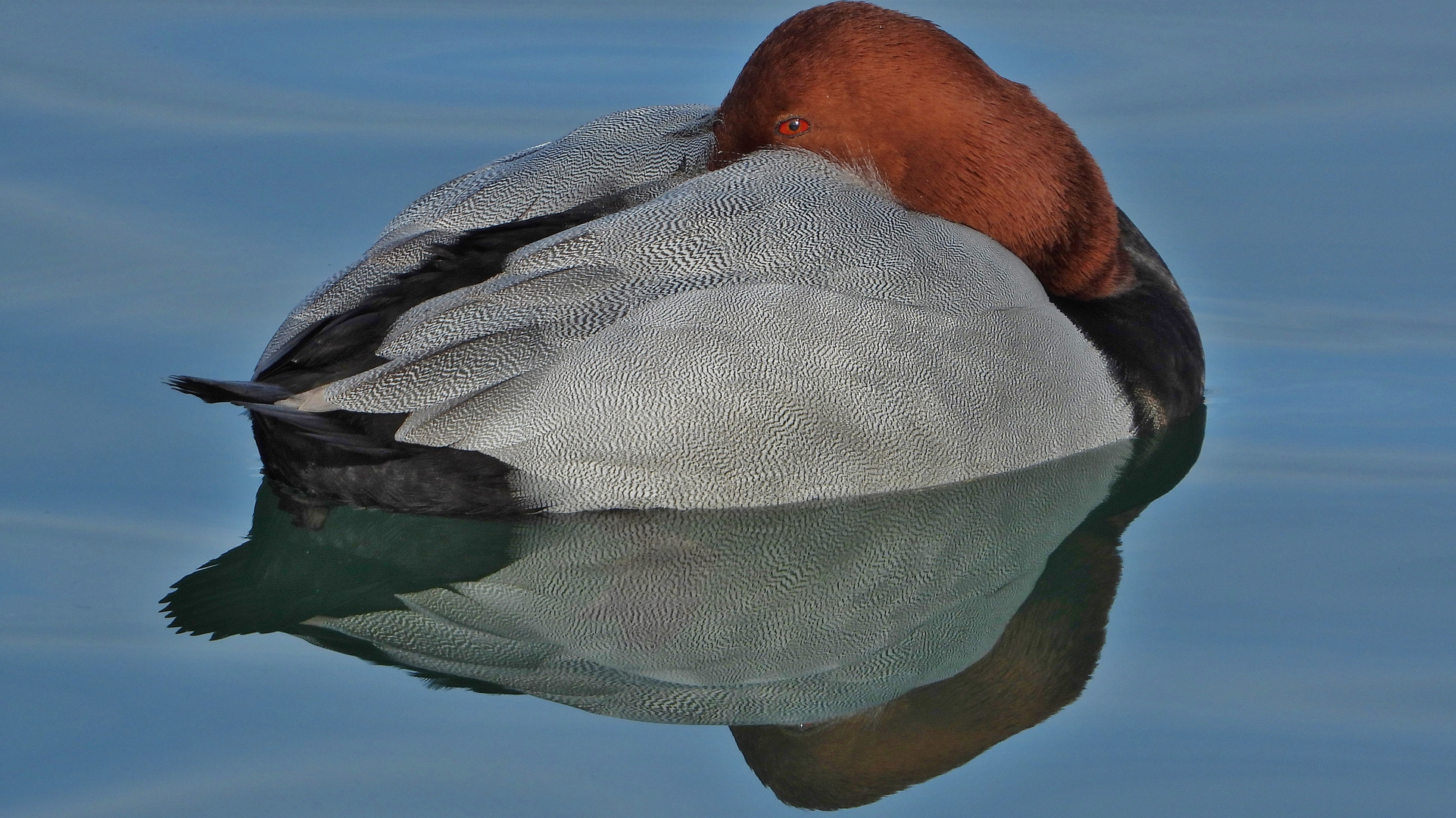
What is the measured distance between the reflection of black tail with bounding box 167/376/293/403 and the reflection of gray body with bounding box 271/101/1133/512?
0.23 feet

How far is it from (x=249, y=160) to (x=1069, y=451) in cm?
384

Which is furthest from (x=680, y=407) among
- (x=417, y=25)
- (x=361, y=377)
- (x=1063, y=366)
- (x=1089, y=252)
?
(x=417, y=25)

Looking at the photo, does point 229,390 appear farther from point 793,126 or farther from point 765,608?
point 793,126

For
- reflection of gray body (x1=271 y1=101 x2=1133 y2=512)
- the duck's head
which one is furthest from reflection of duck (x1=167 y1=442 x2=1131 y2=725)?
the duck's head

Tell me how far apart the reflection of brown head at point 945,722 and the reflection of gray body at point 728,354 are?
636 mm

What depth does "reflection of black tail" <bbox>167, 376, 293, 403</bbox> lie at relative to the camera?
432cm

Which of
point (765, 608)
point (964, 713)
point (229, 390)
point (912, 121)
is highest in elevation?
point (229, 390)

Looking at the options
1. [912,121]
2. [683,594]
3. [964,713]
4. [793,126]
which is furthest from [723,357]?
[964,713]

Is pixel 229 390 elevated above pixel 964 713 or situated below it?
above

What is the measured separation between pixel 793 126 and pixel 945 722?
6.20ft

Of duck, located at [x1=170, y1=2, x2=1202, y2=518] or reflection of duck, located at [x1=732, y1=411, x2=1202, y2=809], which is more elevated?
duck, located at [x1=170, y1=2, x2=1202, y2=518]

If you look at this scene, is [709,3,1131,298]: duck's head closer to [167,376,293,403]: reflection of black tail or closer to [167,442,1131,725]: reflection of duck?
[167,442,1131,725]: reflection of duck

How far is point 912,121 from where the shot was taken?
16.5 feet

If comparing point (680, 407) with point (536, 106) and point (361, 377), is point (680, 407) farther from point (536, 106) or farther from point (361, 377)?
point (536, 106)
